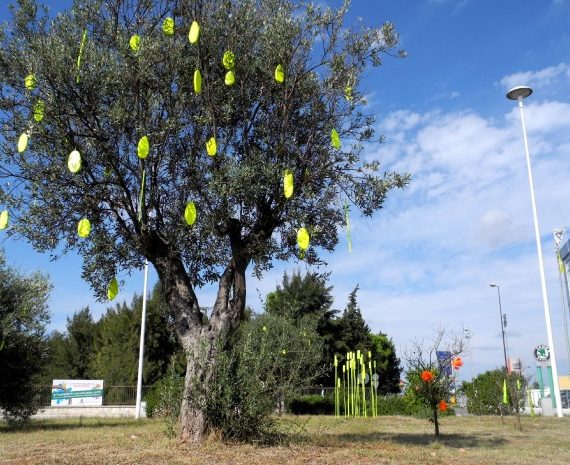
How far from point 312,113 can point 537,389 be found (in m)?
28.8

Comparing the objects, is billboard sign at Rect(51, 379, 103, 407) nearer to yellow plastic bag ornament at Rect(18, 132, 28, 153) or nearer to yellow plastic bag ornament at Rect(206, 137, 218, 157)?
yellow plastic bag ornament at Rect(18, 132, 28, 153)

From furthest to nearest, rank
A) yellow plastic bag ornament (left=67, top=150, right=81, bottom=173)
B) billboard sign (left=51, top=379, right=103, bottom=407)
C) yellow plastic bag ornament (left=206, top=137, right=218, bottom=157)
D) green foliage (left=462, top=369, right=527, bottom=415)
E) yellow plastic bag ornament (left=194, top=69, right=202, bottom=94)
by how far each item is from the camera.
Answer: billboard sign (left=51, top=379, right=103, bottom=407), green foliage (left=462, top=369, right=527, bottom=415), yellow plastic bag ornament (left=206, top=137, right=218, bottom=157), yellow plastic bag ornament (left=194, top=69, right=202, bottom=94), yellow plastic bag ornament (left=67, top=150, right=81, bottom=173)

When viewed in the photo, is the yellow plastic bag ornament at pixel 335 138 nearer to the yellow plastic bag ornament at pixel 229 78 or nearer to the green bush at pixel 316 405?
the yellow plastic bag ornament at pixel 229 78

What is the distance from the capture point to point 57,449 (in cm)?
1130

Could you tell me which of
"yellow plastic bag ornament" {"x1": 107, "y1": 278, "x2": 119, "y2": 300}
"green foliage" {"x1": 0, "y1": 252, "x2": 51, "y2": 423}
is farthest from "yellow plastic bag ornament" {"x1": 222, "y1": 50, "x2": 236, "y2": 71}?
"green foliage" {"x1": 0, "y1": 252, "x2": 51, "y2": 423}

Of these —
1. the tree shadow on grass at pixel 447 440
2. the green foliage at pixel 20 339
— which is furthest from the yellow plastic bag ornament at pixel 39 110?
the green foliage at pixel 20 339

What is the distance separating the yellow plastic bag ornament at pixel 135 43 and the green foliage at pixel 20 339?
40.2 feet

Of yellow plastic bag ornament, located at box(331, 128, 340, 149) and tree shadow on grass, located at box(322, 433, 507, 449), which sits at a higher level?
yellow plastic bag ornament, located at box(331, 128, 340, 149)

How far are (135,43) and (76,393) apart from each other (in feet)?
91.1

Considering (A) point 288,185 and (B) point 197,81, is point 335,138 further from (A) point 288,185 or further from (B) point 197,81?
(B) point 197,81

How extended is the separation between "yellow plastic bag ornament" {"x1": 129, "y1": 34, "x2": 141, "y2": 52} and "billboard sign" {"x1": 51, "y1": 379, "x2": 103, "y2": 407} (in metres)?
27.5

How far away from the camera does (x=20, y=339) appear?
19328mm

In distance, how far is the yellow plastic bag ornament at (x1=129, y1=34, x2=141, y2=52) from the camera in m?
9.67

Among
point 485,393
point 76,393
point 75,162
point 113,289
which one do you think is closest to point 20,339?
point 113,289
